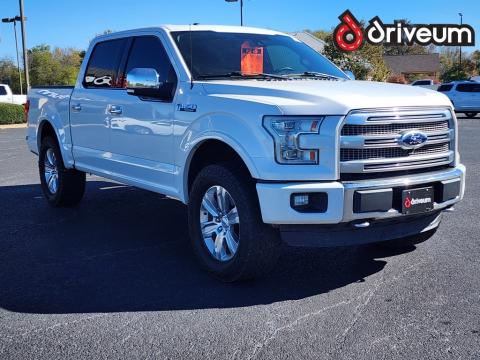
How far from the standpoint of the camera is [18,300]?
4.32 meters

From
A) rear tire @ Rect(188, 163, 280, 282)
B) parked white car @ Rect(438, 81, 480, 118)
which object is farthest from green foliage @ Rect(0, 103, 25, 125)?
rear tire @ Rect(188, 163, 280, 282)

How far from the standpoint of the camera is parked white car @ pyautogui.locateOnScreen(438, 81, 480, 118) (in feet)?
93.8

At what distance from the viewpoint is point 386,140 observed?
4207 mm

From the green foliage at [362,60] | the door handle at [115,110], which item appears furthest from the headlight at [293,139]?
the green foliage at [362,60]

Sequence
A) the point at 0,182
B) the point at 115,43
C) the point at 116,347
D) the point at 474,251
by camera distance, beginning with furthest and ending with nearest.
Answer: the point at 0,182 < the point at 115,43 < the point at 474,251 < the point at 116,347

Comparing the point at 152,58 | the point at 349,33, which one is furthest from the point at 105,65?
the point at 349,33

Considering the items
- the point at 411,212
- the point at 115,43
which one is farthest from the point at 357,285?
the point at 115,43

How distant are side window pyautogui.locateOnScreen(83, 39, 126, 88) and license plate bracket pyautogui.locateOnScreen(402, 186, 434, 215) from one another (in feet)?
11.1

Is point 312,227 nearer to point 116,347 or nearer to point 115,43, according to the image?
point 116,347

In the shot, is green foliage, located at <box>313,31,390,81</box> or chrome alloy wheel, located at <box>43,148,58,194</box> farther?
green foliage, located at <box>313,31,390,81</box>

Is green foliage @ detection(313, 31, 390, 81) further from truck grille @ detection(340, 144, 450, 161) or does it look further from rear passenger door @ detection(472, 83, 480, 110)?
truck grille @ detection(340, 144, 450, 161)

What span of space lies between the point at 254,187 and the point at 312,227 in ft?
1.78

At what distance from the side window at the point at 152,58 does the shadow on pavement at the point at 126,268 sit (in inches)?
65.8

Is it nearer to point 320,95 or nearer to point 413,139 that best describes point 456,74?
point 413,139
